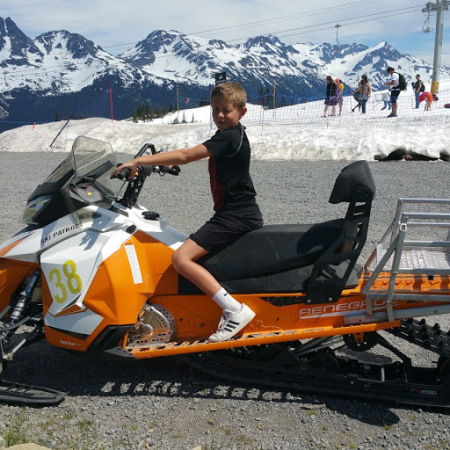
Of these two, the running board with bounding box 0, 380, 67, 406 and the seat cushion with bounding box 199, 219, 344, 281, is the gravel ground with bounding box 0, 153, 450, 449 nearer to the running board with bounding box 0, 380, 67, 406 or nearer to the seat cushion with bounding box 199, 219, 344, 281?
the running board with bounding box 0, 380, 67, 406

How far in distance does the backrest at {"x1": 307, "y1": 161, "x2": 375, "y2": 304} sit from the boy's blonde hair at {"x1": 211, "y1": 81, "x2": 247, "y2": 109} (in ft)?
2.86

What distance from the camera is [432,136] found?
15805mm

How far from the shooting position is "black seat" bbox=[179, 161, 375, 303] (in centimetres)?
351

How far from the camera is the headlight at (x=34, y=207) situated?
3855 millimetres

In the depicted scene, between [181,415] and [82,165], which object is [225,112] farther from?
[181,415]

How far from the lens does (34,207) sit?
3.90 m

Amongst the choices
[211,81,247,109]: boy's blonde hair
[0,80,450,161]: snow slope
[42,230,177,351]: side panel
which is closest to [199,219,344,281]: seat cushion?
[42,230,177,351]: side panel

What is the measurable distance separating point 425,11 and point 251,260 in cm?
5374

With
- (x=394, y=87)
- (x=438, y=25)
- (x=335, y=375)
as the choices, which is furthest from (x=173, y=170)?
(x=438, y=25)

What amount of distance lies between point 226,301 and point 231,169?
36.4 inches

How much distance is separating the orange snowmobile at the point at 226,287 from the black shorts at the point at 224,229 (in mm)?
72

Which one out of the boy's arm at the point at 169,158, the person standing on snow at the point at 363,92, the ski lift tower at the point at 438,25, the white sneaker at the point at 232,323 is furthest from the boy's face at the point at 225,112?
the ski lift tower at the point at 438,25

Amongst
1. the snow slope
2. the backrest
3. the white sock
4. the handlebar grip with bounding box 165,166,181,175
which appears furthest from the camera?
the snow slope

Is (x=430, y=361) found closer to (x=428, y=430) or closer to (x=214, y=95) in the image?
(x=428, y=430)
